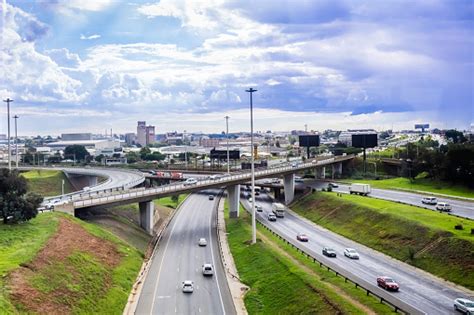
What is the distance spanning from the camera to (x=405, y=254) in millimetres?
65312

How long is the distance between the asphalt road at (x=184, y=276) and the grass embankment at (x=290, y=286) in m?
3.18

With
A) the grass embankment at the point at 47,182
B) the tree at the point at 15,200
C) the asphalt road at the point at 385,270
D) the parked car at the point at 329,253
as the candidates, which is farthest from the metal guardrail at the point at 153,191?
the grass embankment at the point at 47,182

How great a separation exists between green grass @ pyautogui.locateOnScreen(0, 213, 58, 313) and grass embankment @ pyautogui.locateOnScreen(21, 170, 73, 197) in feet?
300

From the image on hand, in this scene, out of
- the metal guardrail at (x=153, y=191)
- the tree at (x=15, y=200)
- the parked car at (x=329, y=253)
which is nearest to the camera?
the tree at (x=15, y=200)

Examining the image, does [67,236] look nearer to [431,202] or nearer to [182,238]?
[182,238]

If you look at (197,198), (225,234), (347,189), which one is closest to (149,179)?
(197,198)

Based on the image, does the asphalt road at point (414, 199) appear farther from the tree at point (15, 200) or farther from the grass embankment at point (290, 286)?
the tree at point (15, 200)

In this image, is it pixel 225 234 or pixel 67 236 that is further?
pixel 225 234

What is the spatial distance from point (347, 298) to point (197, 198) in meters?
107

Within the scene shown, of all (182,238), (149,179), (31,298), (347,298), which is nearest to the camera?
(31,298)

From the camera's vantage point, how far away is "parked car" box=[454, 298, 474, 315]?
41906 mm

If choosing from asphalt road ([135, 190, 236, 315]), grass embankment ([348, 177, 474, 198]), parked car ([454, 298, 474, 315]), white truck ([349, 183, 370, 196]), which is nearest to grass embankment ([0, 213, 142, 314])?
asphalt road ([135, 190, 236, 315])

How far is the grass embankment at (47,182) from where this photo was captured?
156 metres

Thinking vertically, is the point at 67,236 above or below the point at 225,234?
above
